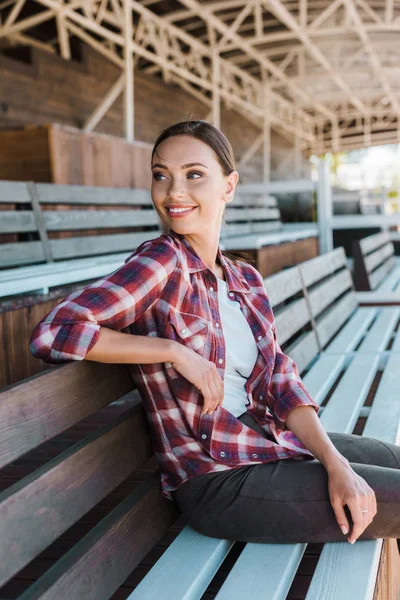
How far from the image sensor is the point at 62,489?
1.40 m

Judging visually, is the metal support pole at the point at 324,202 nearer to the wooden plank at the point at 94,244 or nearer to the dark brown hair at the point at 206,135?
the wooden plank at the point at 94,244

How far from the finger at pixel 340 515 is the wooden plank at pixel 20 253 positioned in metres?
2.42

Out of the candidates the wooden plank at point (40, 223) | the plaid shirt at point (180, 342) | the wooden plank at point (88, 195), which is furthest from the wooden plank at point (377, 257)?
the plaid shirt at point (180, 342)

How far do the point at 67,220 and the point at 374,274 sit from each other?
2808mm

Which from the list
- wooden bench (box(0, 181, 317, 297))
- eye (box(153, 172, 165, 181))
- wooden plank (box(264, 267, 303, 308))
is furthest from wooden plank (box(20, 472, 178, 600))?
wooden plank (box(264, 267, 303, 308))

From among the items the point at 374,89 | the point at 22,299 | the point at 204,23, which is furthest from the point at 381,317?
the point at 374,89

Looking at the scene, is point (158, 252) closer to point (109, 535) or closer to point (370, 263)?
point (109, 535)

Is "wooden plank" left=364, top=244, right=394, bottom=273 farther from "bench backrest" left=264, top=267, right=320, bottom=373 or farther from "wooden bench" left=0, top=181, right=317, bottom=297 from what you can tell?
"bench backrest" left=264, top=267, right=320, bottom=373

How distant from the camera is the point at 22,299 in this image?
292cm

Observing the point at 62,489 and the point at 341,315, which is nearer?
the point at 62,489

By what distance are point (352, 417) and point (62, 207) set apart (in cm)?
259

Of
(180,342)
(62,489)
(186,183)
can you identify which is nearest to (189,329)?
(180,342)

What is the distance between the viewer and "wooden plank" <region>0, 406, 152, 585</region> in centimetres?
123

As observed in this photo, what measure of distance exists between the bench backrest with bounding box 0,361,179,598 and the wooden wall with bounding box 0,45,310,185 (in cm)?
742
